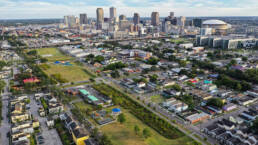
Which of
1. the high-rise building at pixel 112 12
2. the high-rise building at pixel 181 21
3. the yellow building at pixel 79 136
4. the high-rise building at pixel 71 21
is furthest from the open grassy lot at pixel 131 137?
the high-rise building at pixel 112 12

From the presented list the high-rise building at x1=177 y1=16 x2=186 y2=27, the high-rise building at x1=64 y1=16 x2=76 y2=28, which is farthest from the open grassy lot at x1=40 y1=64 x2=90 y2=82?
the high-rise building at x1=64 y1=16 x2=76 y2=28

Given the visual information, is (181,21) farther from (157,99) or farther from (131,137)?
(131,137)

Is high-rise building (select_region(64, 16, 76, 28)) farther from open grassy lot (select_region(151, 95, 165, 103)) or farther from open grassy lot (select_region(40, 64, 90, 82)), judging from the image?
open grassy lot (select_region(151, 95, 165, 103))

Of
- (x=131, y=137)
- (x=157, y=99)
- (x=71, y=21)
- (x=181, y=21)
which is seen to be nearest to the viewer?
(x=131, y=137)

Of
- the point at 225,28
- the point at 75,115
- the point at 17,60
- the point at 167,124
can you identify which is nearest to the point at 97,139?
the point at 75,115

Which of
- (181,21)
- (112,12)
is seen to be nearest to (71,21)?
(112,12)

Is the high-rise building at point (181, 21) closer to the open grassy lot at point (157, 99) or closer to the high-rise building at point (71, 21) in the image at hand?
the high-rise building at point (71, 21)
